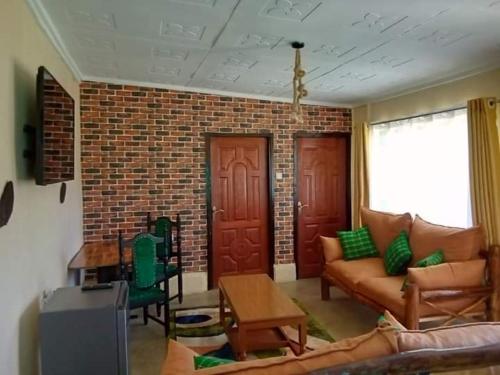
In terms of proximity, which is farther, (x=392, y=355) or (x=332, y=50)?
(x=332, y=50)

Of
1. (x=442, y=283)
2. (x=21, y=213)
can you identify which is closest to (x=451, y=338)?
(x=442, y=283)

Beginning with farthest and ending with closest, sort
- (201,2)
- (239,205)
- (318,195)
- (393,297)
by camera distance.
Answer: (318,195) → (239,205) → (393,297) → (201,2)

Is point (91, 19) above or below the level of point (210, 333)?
above

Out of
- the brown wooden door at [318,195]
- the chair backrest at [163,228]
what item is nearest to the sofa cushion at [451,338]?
the chair backrest at [163,228]

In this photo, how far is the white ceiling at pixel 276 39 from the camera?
2410 mm

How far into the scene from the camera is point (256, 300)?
3150mm

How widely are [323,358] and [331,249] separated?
3269 millimetres

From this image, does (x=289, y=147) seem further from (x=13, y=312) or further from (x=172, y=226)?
(x=13, y=312)

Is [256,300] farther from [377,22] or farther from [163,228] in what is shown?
[377,22]

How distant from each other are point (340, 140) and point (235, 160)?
1.56 metres

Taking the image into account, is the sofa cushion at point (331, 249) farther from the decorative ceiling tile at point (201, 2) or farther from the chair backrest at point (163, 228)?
the decorative ceiling tile at point (201, 2)

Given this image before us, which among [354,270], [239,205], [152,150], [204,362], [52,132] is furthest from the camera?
[239,205]

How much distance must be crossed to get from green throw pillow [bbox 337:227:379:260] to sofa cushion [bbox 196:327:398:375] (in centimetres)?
311

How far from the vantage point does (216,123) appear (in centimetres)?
504
